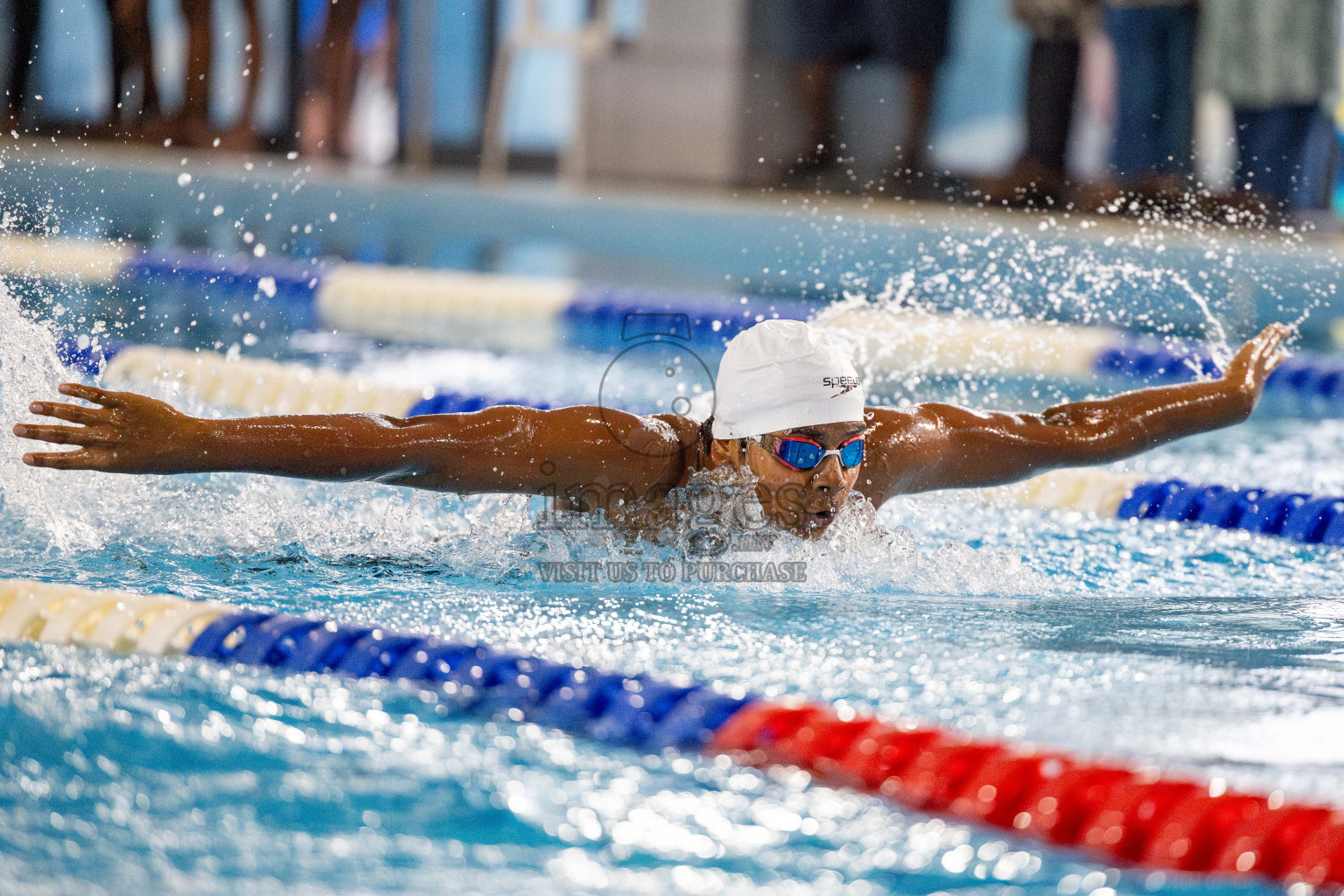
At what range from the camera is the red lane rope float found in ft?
6.38

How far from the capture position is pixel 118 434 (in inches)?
94.7

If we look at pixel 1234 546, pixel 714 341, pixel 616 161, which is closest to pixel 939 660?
pixel 1234 546

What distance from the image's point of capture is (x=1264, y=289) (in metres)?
6.74

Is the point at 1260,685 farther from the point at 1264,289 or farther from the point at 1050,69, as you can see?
the point at 1050,69

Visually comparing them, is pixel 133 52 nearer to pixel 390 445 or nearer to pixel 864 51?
pixel 864 51

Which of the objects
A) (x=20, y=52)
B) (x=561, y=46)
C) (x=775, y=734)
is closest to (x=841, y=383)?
(x=775, y=734)

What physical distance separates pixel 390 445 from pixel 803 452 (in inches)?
29.9

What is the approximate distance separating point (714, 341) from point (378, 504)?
282 centimetres

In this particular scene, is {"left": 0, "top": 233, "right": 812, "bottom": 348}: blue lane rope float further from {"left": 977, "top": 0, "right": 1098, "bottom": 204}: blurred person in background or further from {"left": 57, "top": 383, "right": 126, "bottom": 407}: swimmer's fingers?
{"left": 57, "top": 383, "right": 126, "bottom": 407}: swimmer's fingers

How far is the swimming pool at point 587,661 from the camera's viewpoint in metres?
1.95

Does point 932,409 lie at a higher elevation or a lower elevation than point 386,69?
lower

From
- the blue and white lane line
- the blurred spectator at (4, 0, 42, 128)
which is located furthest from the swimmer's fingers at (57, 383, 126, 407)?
the blurred spectator at (4, 0, 42, 128)

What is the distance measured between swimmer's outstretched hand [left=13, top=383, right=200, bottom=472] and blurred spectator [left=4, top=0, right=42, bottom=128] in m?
8.25

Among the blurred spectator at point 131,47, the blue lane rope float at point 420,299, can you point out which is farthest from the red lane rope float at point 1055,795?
the blurred spectator at point 131,47
